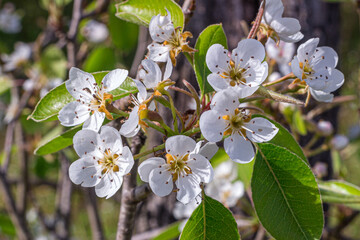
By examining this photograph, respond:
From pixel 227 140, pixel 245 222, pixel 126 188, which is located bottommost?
pixel 245 222

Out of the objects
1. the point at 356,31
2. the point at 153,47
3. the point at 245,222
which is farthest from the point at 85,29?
the point at 356,31

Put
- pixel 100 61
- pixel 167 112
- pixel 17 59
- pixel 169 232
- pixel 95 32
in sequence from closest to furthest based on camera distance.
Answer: pixel 167 112 < pixel 169 232 < pixel 100 61 < pixel 17 59 < pixel 95 32

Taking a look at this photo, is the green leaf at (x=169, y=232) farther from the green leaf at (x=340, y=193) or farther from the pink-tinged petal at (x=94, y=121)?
the pink-tinged petal at (x=94, y=121)

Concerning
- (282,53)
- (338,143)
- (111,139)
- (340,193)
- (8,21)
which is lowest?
(8,21)

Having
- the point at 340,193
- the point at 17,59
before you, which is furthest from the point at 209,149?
the point at 17,59

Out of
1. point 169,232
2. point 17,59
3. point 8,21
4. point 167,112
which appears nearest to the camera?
point 167,112

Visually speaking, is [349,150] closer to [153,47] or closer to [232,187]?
[232,187]

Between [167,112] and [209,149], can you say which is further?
[167,112]

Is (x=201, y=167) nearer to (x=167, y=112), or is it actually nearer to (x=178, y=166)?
(x=178, y=166)
